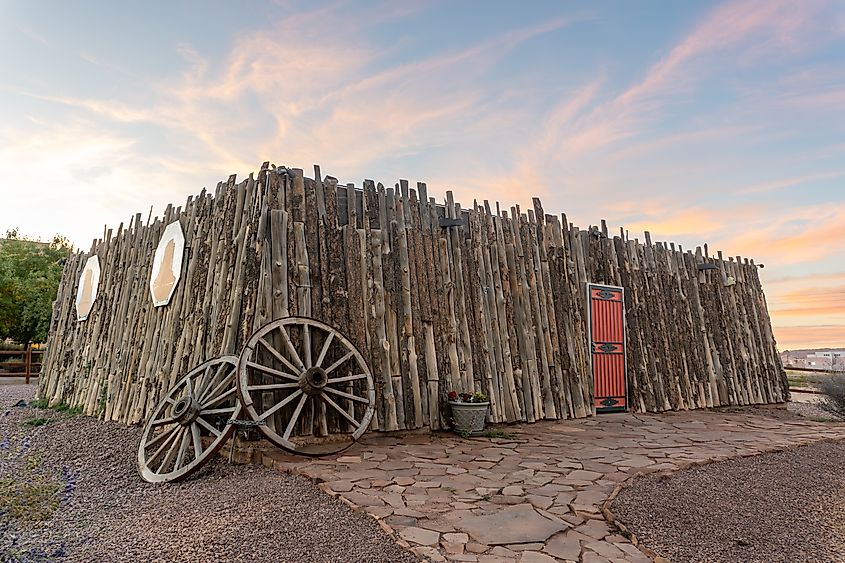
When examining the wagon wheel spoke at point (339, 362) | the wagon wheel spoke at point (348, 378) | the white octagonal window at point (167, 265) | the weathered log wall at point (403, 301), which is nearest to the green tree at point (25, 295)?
the weathered log wall at point (403, 301)

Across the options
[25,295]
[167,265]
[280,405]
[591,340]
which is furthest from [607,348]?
[25,295]

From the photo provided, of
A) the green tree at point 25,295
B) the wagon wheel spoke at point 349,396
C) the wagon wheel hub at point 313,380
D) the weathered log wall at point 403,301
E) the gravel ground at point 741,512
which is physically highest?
the green tree at point 25,295

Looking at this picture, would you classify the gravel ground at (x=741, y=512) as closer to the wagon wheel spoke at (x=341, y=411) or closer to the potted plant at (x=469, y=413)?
the potted plant at (x=469, y=413)

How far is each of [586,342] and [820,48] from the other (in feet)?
14.9

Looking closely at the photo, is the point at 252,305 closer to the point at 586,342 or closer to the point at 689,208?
the point at 586,342

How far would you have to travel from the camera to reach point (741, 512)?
3547mm

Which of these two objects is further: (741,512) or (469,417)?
(469,417)

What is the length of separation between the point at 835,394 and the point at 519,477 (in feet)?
23.7

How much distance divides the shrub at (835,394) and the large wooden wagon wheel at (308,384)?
7.71 m

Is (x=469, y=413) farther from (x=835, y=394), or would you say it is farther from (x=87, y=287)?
(x=87, y=287)

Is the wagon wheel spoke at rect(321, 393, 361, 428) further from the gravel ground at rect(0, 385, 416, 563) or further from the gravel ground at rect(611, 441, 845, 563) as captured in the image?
A: the gravel ground at rect(611, 441, 845, 563)

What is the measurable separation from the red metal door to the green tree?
1664 centimetres

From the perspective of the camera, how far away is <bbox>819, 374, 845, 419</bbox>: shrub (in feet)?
27.5

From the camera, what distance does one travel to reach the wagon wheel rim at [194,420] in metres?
4.69
